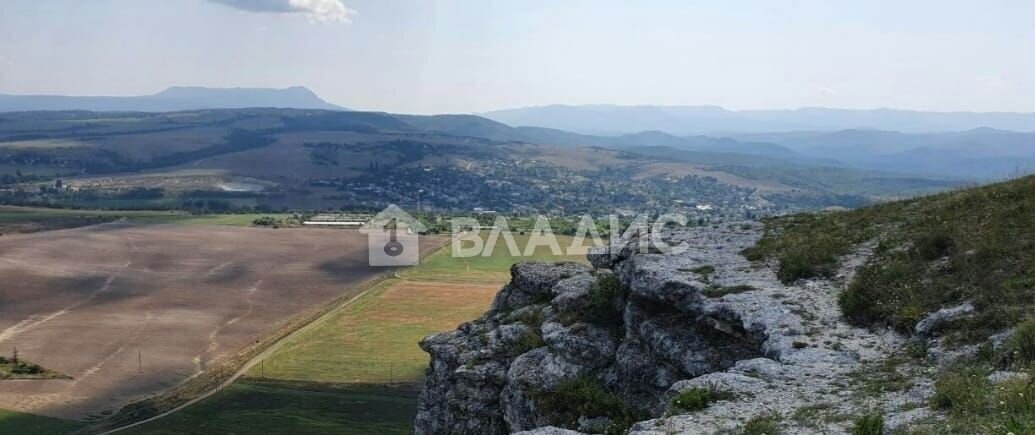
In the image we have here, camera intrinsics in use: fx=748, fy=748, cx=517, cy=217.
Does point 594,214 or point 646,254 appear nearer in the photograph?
point 646,254

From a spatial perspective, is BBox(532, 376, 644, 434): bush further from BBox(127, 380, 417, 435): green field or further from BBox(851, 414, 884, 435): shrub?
BBox(127, 380, 417, 435): green field

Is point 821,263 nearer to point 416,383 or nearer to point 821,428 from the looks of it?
point 821,428

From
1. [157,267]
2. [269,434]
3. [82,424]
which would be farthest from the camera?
[157,267]

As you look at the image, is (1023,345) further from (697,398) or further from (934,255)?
(934,255)

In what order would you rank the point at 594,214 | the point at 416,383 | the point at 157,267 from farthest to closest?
the point at 594,214 < the point at 157,267 < the point at 416,383

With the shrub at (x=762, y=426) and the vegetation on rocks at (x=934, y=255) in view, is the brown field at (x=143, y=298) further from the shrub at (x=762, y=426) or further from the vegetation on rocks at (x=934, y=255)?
the shrub at (x=762, y=426)

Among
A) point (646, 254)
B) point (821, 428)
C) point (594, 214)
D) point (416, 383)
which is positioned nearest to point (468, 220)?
point (594, 214)

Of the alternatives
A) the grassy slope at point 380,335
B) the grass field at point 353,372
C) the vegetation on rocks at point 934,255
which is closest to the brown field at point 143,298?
the grassy slope at point 380,335

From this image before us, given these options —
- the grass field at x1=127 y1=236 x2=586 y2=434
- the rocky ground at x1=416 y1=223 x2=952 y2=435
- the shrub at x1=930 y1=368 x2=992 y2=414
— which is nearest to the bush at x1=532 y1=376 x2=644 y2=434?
the rocky ground at x1=416 y1=223 x2=952 y2=435
